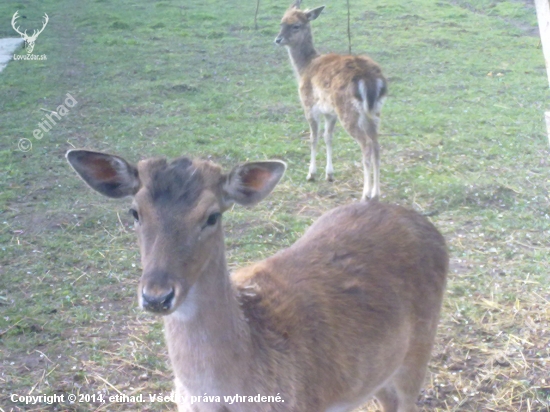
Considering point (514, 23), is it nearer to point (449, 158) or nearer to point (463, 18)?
point (463, 18)

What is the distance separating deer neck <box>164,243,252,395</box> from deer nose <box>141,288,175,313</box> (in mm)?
255

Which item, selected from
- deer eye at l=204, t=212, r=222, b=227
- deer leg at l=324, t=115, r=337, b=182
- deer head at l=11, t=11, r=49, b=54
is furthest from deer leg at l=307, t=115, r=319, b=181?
deer head at l=11, t=11, r=49, b=54

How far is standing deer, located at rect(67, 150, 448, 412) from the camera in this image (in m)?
2.59

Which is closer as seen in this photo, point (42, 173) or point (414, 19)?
point (42, 173)

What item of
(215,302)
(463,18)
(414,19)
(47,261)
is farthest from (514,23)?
(215,302)

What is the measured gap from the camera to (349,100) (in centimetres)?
725

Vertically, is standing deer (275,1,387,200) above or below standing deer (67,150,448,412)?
below

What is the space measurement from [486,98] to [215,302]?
901 centimetres

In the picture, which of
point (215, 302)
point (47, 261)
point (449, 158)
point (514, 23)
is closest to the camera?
point (215, 302)

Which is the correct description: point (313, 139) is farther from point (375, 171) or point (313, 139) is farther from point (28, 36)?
point (28, 36)

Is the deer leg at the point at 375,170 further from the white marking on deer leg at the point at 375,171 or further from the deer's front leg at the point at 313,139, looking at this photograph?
the deer's front leg at the point at 313,139

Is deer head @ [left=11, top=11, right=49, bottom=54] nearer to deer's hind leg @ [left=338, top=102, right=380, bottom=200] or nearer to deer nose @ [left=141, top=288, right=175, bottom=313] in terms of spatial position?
deer's hind leg @ [left=338, top=102, right=380, bottom=200]

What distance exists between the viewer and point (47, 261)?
17.7ft

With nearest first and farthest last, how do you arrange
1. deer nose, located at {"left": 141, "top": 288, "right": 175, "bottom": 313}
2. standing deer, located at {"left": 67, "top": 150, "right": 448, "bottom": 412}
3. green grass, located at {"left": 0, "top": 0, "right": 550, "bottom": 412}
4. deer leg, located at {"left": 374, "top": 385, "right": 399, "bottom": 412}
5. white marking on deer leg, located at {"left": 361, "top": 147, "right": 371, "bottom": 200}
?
deer nose, located at {"left": 141, "top": 288, "right": 175, "bottom": 313}
standing deer, located at {"left": 67, "top": 150, "right": 448, "bottom": 412}
deer leg, located at {"left": 374, "top": 385, "right": 399, "bottom": 412}
green grass, located at {"left": 0, "top": 0, "right": 550, "bottom": 412}
white marking on deer leg, located at {"left": 361, "top": 147, "right": 371, "bottom": 200}
